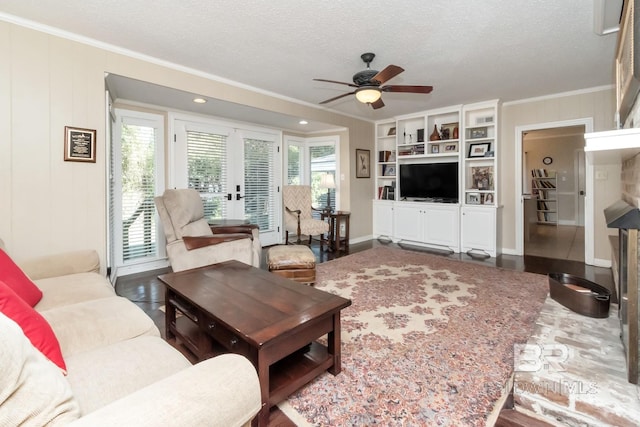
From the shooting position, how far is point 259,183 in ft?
17.8

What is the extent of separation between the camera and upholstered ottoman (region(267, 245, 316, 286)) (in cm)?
324

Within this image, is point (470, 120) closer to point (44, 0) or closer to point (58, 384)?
point (44, 0)

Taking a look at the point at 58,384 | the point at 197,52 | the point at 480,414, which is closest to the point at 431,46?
the point at 197,52

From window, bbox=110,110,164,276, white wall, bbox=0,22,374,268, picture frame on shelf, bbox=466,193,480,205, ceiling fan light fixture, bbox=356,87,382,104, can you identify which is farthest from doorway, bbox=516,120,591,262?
white wall, bbox=0,22,374,268

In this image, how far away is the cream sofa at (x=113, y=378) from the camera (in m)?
0.69

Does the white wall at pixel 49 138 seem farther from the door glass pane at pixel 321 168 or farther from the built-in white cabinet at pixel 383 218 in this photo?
the built-in white cabinet at pixel 383 218

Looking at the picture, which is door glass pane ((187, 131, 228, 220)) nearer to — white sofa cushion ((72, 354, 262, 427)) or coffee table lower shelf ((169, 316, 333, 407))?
coffee table lower shelf ((169, 316, 333, 407))

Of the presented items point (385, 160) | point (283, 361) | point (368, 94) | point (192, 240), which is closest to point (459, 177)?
point (385, 160)

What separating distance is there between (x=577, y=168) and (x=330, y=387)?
32.3 ft

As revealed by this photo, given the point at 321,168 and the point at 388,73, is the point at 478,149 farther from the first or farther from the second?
the point at 388,73

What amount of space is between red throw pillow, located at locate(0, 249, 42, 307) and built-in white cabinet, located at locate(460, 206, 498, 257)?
5.16 m

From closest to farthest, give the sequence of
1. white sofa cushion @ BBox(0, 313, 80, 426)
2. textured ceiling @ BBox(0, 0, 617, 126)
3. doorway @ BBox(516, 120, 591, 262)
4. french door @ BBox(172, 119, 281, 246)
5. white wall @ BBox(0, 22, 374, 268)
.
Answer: white sofa cushion @ BBox(0, 313, 80, 426)
textured ceiling @ BBox(0, 0, 617, 126)
white wall @ BBox(0, 22, 374, 268)
french door @ BBox(172, 119, 281, 246)
doorway @ BBox(516, 120, 591, 262)

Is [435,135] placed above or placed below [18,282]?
above

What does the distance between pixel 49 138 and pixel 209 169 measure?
2253 millimetres
